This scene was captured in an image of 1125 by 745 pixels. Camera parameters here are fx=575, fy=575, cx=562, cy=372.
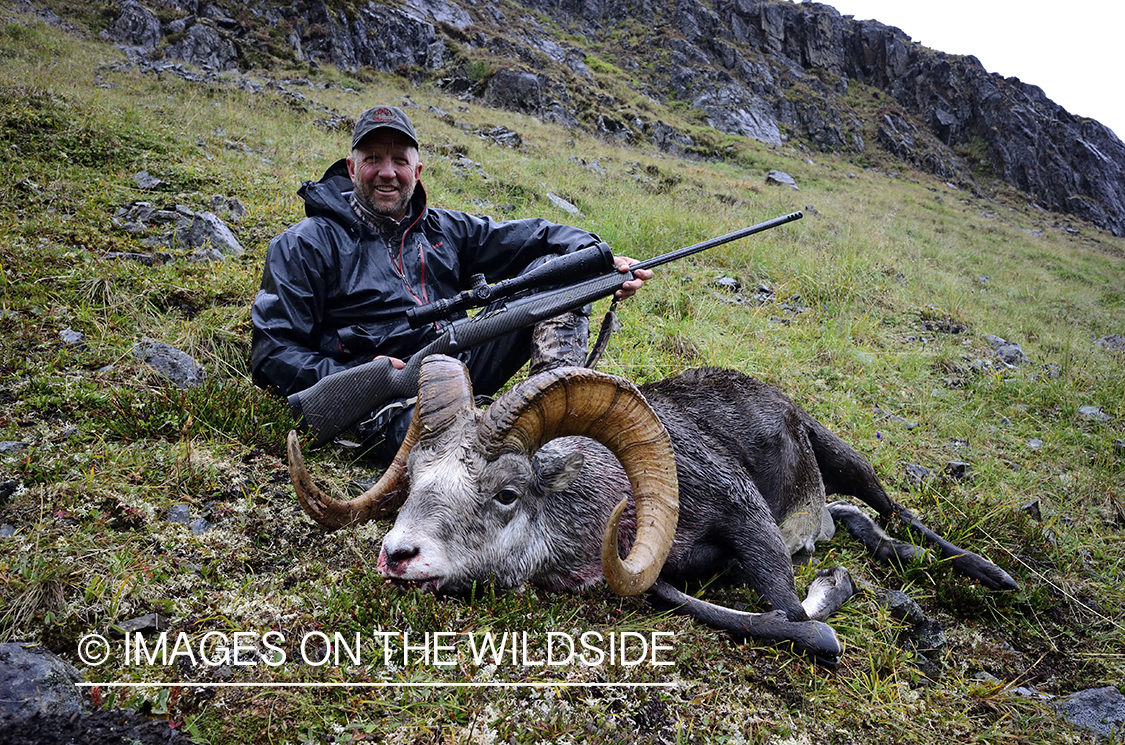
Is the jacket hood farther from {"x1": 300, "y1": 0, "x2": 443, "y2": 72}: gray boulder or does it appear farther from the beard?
{"x1": 300, "y1": 0, "x2": 443, "y2": 72}: gray boulder

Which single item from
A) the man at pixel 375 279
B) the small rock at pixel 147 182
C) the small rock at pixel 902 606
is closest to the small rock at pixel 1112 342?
the small rock at pixel 902 606

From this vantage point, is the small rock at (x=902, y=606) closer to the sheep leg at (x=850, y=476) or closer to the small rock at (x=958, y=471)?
the sheep leg at (x=850, y=476)

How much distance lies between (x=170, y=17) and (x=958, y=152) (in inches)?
3073

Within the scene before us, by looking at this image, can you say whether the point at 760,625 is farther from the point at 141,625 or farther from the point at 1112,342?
the point at 1112,342

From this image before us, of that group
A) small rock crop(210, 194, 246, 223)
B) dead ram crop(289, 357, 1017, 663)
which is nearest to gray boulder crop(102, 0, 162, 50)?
small rock crop(210, 194, 246, 223)

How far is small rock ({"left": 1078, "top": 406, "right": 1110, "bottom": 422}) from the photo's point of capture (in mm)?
7699

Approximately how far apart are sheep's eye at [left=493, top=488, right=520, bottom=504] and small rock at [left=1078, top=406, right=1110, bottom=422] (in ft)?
28.0

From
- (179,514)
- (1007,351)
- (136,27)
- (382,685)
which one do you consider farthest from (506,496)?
(136,27)

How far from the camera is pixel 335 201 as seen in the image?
16.1 feet

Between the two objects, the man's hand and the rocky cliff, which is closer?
the man's hand

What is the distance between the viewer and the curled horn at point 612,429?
2.96 meters

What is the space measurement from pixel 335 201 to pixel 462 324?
1.65 meters

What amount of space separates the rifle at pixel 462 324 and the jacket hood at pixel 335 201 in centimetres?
104

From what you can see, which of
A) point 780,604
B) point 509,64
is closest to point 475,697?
point 780,604
